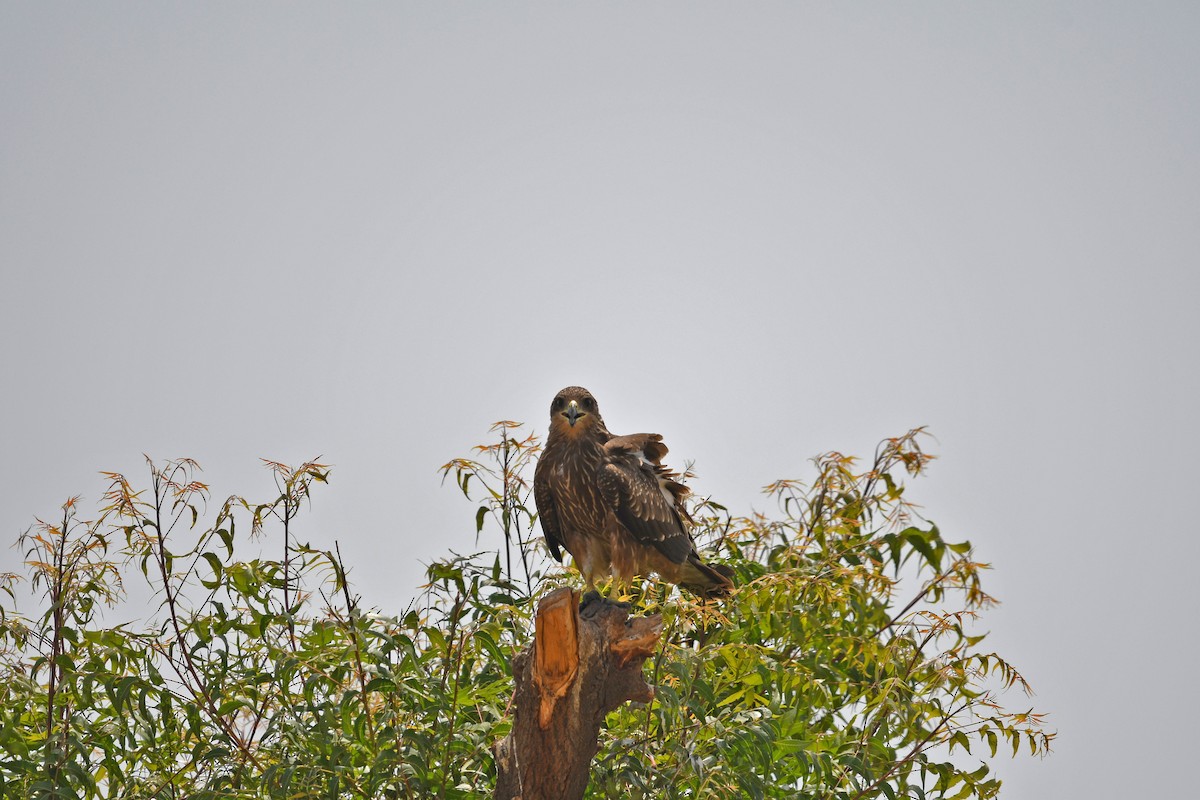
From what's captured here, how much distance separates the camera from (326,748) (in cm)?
282

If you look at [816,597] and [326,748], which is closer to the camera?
[326,748]

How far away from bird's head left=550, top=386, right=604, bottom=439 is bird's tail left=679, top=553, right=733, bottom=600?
1.82 ft

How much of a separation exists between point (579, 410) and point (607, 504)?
0.31 metres

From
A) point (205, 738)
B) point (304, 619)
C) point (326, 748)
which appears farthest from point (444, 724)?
point (205, 738)

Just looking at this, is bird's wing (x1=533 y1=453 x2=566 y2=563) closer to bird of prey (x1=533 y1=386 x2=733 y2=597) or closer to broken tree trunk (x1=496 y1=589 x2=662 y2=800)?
bird of prey (x1=533 y1=386 x2=733 y2=597)

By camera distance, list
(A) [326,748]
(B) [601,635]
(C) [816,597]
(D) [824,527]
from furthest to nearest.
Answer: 1. (D) [824,527]
2. (C) [816,597]
3. (A) [326,748]
4. (B) [601,635]

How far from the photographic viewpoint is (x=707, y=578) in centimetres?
388

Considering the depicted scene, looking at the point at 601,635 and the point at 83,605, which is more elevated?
the point at 83,605

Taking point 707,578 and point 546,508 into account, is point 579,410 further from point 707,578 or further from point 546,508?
point 707,578

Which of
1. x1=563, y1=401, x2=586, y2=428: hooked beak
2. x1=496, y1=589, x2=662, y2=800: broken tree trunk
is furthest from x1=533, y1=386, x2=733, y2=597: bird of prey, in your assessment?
x1=496, y1=589, x2=662, y2=800: broken tree trunk

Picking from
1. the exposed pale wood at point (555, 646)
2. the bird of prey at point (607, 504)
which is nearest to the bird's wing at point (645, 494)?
the bird of prey at point (607, 504)

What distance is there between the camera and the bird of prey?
12.0 feet

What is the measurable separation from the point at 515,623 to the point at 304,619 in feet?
1.84

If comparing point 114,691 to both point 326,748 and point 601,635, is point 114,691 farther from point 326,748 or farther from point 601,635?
point 601,635
